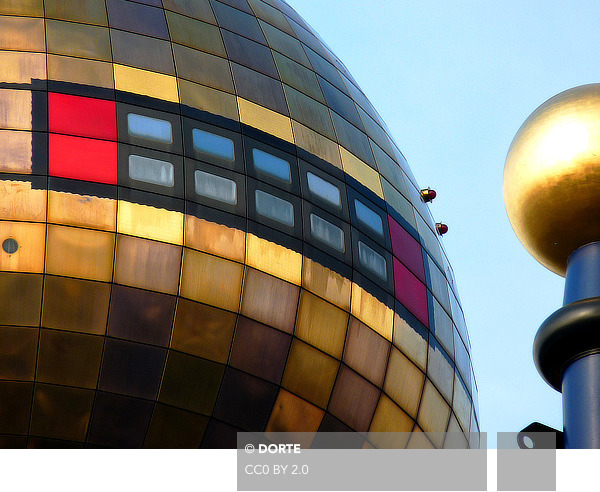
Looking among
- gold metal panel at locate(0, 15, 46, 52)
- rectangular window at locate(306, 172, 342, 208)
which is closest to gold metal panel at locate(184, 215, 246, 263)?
rectangular window at locate(306, 172, 342, 208)

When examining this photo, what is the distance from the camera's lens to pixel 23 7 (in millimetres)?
15938

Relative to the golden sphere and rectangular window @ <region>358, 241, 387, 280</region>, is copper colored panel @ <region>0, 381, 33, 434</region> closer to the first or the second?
rectangular window @ <region>358, 241, 387, 280</region>

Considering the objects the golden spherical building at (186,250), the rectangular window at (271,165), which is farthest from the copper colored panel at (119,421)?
the rectangular window at (271,165)

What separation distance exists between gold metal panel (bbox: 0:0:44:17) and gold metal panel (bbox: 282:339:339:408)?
479cm

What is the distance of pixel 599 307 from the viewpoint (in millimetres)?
12688

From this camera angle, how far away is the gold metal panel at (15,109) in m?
14.7

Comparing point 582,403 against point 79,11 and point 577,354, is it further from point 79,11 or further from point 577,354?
point 79,11

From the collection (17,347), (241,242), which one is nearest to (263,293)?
(241,242)

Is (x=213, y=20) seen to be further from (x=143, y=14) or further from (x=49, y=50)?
(x=49, y=50)

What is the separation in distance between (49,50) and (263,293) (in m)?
3.62

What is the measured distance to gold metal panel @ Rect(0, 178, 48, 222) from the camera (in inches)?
563

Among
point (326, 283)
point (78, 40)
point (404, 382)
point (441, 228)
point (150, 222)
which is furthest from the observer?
point (441, 228)

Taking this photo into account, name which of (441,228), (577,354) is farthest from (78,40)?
(577,354)

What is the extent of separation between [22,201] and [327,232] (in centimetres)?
353
